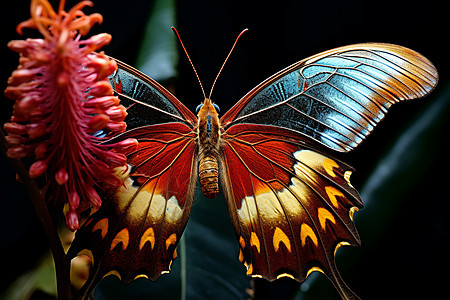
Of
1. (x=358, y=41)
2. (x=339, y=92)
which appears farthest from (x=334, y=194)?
(x=358, y=41)

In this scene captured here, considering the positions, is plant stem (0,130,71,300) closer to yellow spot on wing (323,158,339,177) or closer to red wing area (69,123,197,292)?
red wing area (69,123,197,292)

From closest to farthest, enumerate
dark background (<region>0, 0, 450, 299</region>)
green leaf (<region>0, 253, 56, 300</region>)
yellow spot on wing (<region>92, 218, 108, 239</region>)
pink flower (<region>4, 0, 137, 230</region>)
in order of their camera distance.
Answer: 1. pink flower (<region>4, 0, 137, 230</region>)
2. yellow spot on wing (<region>92, 218, 108, 239</region>)
3. green leaf (<region>0, 253, 56, 300</region>)
4. dark background (<region>0, 0, 450, 299</region>)

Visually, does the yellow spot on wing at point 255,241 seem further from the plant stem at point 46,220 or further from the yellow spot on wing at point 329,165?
the plant stem at point 46,220

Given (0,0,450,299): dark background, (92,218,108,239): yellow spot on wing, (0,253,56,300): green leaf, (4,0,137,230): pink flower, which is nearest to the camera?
(4,0,137,230): pink flower

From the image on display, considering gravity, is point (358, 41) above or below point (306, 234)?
above

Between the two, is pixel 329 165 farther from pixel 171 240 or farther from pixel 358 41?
pixel 358 41

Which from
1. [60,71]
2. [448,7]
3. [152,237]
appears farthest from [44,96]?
[448,7]

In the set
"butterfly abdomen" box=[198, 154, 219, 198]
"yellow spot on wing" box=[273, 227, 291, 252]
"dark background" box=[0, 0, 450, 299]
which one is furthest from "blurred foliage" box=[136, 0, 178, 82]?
"yellow spot on wing" box=[273, 227, 291, 252]
